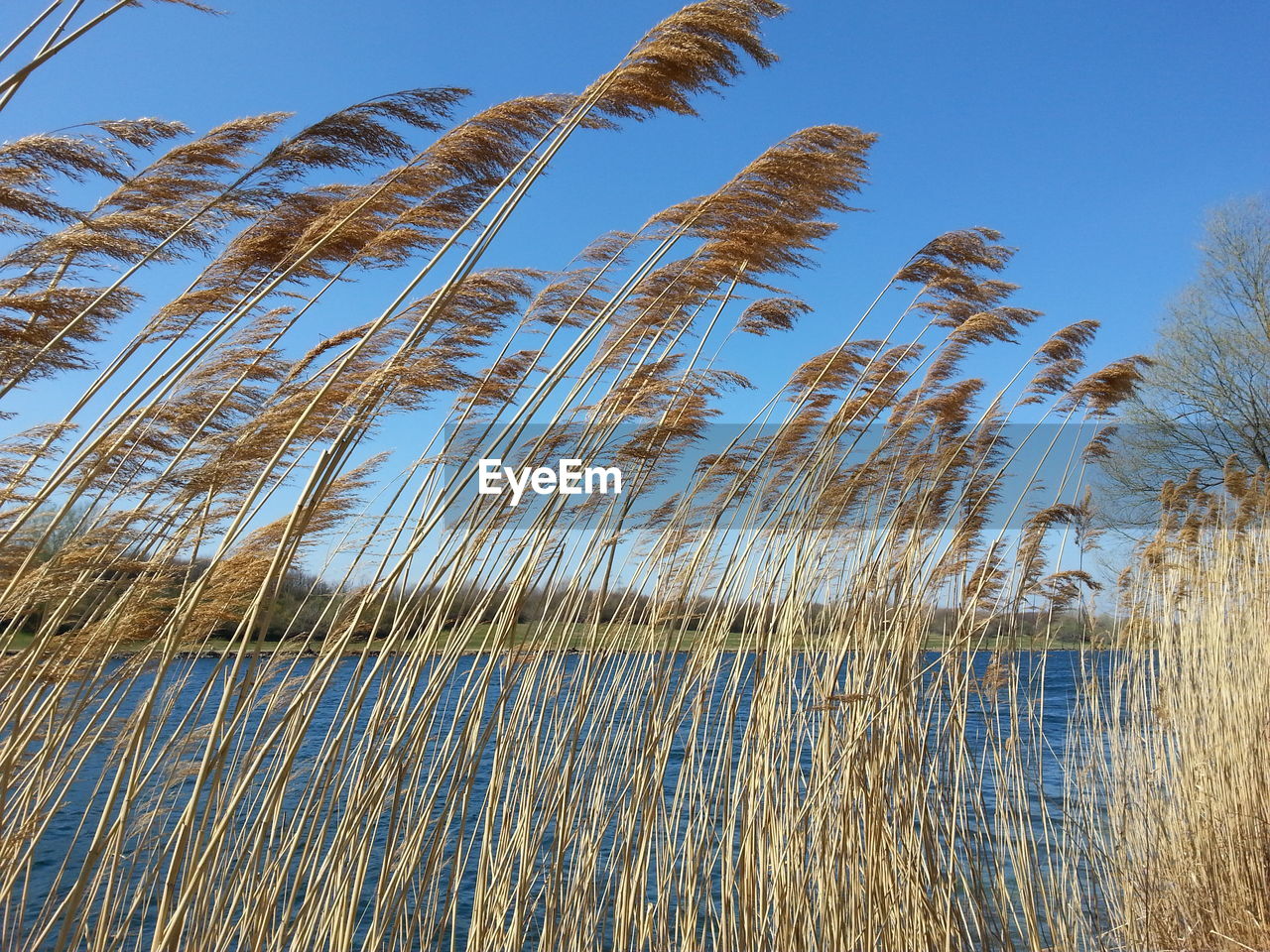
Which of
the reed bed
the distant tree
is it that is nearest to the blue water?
the reed bed

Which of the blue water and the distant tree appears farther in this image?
the distant tree

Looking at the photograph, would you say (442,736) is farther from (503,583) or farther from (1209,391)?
(1209,391)

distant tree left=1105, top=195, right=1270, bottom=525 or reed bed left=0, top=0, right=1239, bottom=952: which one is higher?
distant tree left=1105, top=195, right=1270, bottom=525

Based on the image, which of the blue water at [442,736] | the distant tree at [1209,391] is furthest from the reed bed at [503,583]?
the distant tree at [1209,391]

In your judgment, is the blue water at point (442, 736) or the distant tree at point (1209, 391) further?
the distant tree at point (1209, 391)

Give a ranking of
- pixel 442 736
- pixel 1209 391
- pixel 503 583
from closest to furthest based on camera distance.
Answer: pixel 503 583 → pixel 442 736 → pixel 1209 391

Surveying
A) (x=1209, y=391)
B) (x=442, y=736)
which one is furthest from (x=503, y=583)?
(x=1209, y=391)

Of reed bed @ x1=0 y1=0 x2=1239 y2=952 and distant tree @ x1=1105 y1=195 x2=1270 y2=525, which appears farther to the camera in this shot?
distant tree @ x1=1105 y1=195 x2=1270 y2=525

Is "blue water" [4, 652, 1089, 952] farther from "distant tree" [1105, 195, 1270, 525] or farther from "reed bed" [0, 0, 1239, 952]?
"distant tree" [1105, 195, 1270, 525]

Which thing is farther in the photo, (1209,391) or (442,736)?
(1209,391)

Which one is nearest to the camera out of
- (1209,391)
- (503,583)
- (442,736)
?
(503,583)

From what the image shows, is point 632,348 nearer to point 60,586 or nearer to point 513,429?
point 513,429

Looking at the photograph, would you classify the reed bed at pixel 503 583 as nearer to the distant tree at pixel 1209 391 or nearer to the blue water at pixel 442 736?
the blue water at pixel 442 736

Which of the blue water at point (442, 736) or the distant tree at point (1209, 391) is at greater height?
the distant tree at point (1209, 391)
